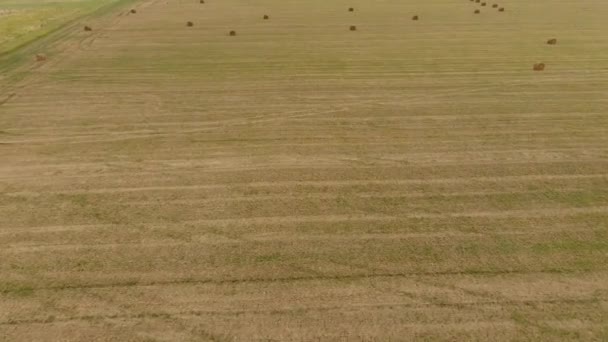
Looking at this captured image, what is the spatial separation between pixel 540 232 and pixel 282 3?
46.8 metres

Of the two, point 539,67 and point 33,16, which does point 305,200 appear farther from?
point 33,16

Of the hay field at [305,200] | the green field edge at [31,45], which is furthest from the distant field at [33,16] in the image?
the hay field at [305,200]

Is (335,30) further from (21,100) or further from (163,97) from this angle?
(21,100)

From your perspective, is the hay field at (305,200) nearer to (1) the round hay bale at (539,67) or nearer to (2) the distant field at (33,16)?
(1) the round hay bale at (539,67)

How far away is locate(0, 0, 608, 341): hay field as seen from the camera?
352 inches

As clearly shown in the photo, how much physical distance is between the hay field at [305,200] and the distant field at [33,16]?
10.0 metres

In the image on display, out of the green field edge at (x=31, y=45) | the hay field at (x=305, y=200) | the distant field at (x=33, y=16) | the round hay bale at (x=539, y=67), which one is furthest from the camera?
the distant field at (x=33, y=16)

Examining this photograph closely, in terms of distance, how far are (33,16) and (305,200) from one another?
4295 cm

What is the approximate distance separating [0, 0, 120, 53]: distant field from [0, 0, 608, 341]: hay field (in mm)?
10026

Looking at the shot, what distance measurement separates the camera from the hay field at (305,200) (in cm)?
893

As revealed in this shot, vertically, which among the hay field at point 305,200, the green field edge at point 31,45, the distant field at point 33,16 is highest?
the distant field at point 33,16

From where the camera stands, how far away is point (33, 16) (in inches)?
1780

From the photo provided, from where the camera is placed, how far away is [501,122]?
1820 centimetres

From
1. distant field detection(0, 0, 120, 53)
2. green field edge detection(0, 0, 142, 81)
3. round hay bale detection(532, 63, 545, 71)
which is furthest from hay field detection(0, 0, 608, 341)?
distant field detection(0, 0, 120, 53)
